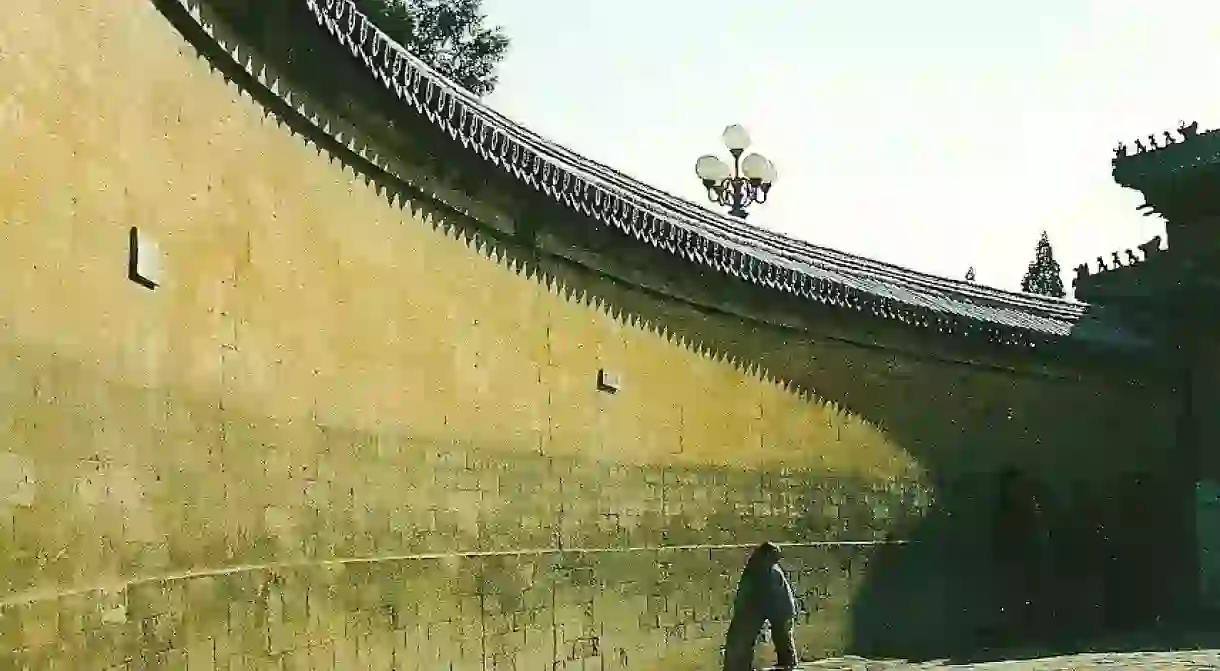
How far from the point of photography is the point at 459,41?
107 ft

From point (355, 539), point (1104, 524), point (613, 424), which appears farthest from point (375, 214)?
point (1104, 524)

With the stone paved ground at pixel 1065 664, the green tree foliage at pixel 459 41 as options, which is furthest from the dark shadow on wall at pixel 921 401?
the green tree foliage at pixel 459 41

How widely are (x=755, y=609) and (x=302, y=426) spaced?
5152 mm

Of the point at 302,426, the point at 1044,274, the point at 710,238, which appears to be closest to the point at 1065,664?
the point at 710,238

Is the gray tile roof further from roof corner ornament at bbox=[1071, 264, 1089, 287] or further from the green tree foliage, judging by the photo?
the green tree foliage

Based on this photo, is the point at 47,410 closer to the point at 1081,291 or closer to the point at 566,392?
the point at 566,392

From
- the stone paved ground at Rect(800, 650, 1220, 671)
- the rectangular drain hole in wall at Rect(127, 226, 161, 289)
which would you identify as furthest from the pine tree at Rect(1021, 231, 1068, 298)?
the rectangular drain hole in wall at Rect(127, 226, 161, 289)

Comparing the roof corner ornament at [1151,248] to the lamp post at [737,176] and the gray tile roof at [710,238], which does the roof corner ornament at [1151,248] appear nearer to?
the gray tile roof at [710,238]

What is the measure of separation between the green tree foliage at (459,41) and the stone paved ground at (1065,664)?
753 inches

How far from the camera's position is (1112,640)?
1797 cm

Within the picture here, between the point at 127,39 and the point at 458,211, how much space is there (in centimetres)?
405

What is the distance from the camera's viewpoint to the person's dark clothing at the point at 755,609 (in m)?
12.3

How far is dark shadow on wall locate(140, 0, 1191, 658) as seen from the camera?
9461mm

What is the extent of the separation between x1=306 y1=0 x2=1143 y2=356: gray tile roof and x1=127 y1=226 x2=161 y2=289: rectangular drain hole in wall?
1926 millimetres
